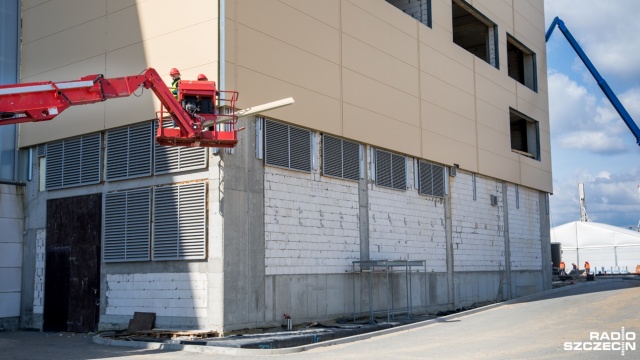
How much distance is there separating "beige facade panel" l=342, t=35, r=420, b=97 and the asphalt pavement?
8805 mm

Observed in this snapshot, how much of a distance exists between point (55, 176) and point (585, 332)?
16788 millimetres

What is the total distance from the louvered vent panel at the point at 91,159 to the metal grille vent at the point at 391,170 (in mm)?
9544

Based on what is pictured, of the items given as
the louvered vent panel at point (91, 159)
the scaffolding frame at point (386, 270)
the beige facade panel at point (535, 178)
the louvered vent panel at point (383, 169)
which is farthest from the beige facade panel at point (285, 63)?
the beige facade panel at point (535, 178)

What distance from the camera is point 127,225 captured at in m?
20.3

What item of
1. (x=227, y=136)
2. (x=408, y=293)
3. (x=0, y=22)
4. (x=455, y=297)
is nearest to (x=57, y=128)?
(x=0, y=22)

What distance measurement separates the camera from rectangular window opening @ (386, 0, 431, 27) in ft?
94.2

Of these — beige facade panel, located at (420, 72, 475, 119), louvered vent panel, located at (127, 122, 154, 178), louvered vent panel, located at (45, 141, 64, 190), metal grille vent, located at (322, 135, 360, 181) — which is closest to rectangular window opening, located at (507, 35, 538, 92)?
A: beige facade panel, located at (420, 72, 475, 119)

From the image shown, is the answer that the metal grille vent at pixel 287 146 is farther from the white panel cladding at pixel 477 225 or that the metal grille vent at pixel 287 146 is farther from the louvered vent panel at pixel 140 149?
the white panel cladding at pixel 477 225

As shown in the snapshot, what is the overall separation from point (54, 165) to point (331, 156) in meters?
9.18

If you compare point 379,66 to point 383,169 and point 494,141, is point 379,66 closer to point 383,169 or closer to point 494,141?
point 383,169

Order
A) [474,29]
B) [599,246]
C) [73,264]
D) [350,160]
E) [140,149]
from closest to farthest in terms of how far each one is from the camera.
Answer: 1. [140,149]
2. [73,264]
3. [350,160]
4. [474,29]
5. [599,246]

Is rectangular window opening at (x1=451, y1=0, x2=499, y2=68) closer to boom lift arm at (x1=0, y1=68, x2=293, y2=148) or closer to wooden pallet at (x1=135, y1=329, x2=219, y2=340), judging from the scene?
boom lift arm at (x1=0, y1=68, x2=293, y2=148)

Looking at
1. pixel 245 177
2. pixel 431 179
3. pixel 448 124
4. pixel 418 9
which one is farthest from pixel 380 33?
pixel 245 177

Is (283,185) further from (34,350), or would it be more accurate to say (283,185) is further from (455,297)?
(455,297)
